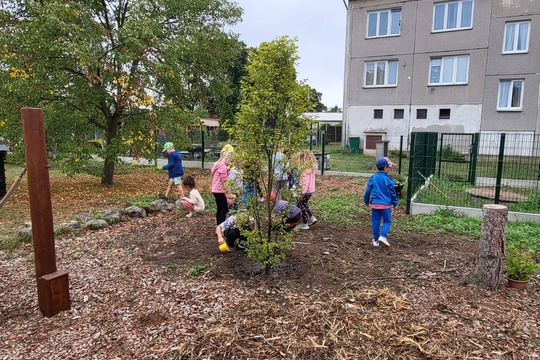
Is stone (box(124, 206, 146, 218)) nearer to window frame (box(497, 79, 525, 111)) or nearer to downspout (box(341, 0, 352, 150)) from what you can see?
downspout (box(341, 0, 352, 150))

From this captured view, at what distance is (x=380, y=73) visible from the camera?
22.0 m

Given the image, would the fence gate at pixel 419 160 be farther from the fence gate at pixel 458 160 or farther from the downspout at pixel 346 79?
the downspout at pixel 346 79

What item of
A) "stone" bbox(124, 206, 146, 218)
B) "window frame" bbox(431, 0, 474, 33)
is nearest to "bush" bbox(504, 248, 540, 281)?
"stone" bbox(124, 206, 146, 218)

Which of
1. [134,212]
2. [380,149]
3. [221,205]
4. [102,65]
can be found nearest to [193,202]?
[134,212]

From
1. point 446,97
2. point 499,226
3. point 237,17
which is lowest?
point 499,226

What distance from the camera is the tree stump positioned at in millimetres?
3672

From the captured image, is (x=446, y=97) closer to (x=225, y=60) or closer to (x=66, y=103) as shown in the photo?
(x=225, y=60)

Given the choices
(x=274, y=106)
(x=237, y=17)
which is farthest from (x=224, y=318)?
(x=237, y=17)

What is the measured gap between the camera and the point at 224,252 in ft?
15.4

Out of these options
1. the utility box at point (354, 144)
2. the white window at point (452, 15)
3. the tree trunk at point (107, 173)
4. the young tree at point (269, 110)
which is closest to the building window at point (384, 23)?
the white window at point (452, 15)

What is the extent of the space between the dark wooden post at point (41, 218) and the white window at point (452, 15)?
21.9 meters

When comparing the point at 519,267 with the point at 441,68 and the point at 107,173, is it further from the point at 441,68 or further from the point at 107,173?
the point at 441,68

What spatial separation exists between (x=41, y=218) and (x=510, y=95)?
22.3m

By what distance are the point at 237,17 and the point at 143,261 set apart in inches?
450
